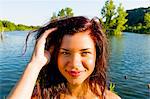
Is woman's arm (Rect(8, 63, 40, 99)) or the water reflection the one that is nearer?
woman's arm (Rect(8, 63, 40, 99))

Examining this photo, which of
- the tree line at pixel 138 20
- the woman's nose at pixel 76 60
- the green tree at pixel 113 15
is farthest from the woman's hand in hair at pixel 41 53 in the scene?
the tree line at pixel 138 20

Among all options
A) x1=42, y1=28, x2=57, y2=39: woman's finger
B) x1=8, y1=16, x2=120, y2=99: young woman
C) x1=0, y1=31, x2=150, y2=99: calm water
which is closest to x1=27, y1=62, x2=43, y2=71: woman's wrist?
x1=8, y1=16, x2=120, y2=99: young woman

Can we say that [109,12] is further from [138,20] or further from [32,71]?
[32,71]

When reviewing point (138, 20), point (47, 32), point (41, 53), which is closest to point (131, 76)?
point (47, 32)

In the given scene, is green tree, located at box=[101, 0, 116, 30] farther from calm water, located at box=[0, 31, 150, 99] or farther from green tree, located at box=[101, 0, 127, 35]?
calm water, located at box=[0, 31, 150, 99]

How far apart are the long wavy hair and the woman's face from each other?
0.21 feet

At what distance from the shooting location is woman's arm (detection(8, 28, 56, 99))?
6.83ft

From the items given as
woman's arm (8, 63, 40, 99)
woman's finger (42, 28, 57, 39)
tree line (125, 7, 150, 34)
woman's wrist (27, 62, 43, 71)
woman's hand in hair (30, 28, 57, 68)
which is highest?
woman's finger (42, 28, 57, 39)

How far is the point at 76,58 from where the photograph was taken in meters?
2.30

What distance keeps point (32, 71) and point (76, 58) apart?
0.31 m

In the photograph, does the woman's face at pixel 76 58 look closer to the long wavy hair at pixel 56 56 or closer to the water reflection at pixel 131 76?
the long wavy hair at pixel 56 56

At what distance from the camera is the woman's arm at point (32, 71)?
2.08m

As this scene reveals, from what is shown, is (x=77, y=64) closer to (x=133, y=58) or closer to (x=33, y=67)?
(x=33, y=67)

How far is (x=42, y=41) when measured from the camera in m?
2.48
